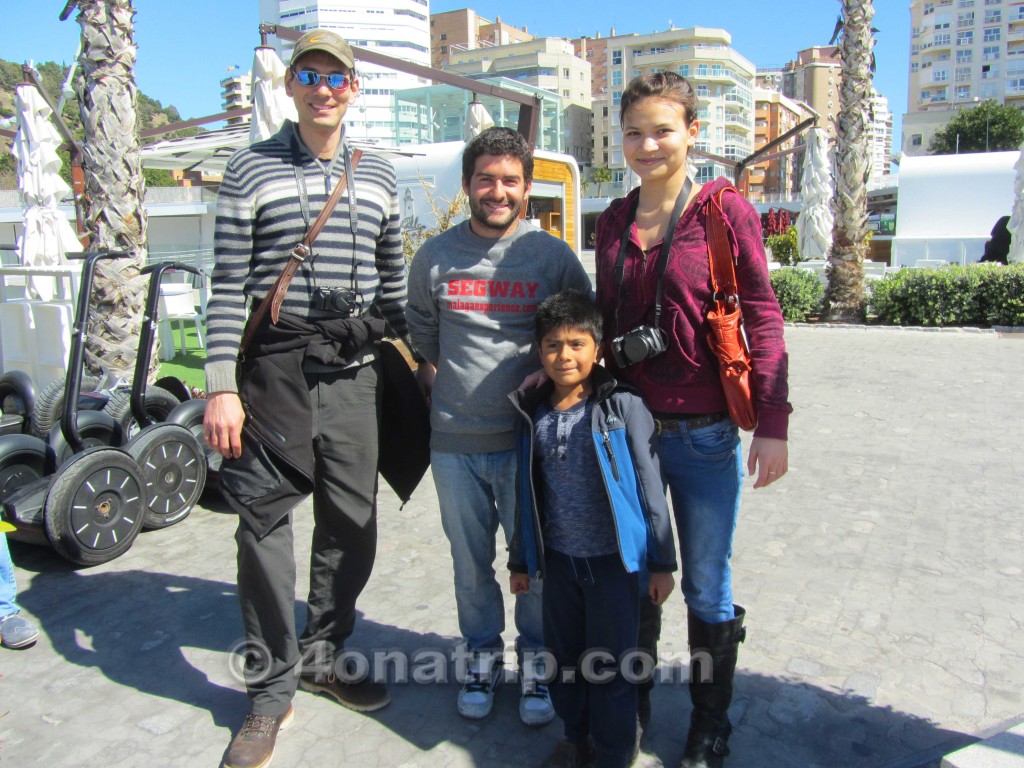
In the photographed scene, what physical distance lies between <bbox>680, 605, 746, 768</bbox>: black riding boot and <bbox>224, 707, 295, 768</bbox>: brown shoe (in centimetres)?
132

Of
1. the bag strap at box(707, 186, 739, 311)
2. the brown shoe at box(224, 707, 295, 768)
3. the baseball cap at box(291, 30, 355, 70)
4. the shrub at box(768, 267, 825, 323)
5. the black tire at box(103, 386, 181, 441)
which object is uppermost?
the baseball cap at box(291, 30, 355, 70)

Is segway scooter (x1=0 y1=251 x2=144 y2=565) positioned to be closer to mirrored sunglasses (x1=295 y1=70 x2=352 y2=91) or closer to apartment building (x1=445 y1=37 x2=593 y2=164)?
mirrored sunglasses (x1=295 y1=70 x2=352 y2=91)

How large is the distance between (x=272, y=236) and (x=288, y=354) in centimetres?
39

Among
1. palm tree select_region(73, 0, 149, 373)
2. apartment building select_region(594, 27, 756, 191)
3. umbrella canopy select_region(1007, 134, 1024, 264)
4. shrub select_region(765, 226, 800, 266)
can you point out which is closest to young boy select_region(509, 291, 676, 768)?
palm tree select_region(73, 0, 149, 373)

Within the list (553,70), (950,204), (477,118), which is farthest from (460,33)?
(477,118)

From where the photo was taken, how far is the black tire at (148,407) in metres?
4.91

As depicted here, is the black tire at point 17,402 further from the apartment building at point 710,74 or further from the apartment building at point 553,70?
the apartment building at point 553,70

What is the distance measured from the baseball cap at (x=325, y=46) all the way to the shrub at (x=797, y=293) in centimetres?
1229

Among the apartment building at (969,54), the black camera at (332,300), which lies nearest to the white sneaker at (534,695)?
the black camera at (332,300)

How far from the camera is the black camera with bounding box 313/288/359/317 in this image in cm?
259

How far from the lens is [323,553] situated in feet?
9.23

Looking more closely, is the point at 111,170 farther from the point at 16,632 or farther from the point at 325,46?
the point at 325,46

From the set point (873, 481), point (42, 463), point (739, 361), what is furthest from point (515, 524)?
point (873, 481)

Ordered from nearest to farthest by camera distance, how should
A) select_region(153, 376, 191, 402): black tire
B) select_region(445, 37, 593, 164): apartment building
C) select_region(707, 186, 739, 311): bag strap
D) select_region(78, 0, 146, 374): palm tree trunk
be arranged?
select_region(707, 186, 739, 311): bag strap, select_region(153, 376, 191, 402): black tire, select_region(78, 0, 146, 374): palm tree trunk, select_region(445, 37, 593, 164): apartment building
